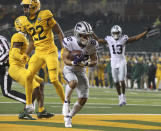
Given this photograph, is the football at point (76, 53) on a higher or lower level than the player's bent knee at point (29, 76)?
higher

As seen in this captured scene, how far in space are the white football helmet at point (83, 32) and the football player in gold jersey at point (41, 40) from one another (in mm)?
1305

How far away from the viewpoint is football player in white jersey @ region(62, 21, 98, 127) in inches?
304

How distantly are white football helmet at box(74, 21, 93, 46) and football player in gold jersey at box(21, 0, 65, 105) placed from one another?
1.30 m

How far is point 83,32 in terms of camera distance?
25.1 feet

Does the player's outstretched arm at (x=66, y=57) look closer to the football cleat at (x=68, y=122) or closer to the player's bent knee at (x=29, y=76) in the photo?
the football cleat at (x=68, y=122)

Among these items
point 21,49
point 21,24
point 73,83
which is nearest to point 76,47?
point 73,83

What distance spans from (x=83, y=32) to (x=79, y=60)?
1.36 feet

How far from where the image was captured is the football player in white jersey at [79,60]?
773 centimetres

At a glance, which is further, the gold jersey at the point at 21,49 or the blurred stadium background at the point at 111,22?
the blurred stadium background at the point at 111,22

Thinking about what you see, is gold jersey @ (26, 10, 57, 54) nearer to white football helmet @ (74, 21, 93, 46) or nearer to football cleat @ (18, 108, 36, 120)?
football cleat @ (18, 108, 36, 120)

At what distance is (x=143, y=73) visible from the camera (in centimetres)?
2462

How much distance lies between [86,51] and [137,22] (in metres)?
30.1

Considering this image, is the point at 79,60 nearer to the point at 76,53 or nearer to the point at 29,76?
the point at 76,53

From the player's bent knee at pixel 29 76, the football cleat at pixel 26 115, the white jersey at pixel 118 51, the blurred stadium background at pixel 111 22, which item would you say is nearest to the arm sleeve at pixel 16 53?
the player's bent knee at pixel 29 76
